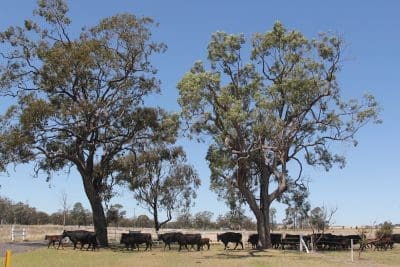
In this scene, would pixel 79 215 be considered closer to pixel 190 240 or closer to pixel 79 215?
pixel 79 215

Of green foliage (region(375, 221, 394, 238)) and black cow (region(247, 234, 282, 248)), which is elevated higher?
green foliage (region(375, 221, 394, 238))

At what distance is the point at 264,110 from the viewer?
121 feet

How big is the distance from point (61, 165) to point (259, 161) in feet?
52.2

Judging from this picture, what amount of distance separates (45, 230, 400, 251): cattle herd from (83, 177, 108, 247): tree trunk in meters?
1.48

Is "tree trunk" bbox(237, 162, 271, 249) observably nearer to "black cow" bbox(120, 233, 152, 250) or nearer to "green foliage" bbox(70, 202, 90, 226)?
"black cow" bbox(120, 233, 152, 250)

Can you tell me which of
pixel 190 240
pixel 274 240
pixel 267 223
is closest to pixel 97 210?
pixel 190 240

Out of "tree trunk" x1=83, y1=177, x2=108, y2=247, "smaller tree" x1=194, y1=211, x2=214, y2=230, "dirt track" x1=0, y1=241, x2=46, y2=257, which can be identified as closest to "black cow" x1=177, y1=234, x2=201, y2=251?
"tree trunk" x1=83, y1=177, x2=108, y2=247

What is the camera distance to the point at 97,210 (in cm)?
4281

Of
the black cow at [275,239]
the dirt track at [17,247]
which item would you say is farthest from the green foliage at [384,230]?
the dirt track at [17,247]

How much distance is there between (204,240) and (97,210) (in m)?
8.68

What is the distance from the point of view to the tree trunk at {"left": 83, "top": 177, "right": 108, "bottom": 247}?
4203cm

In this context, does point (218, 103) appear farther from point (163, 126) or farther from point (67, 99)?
point (67, 99)

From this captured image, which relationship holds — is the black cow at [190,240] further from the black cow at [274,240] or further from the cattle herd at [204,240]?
the black cow at [274,240]

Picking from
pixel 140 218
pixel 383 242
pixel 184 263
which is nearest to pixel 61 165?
pixel 184 263
